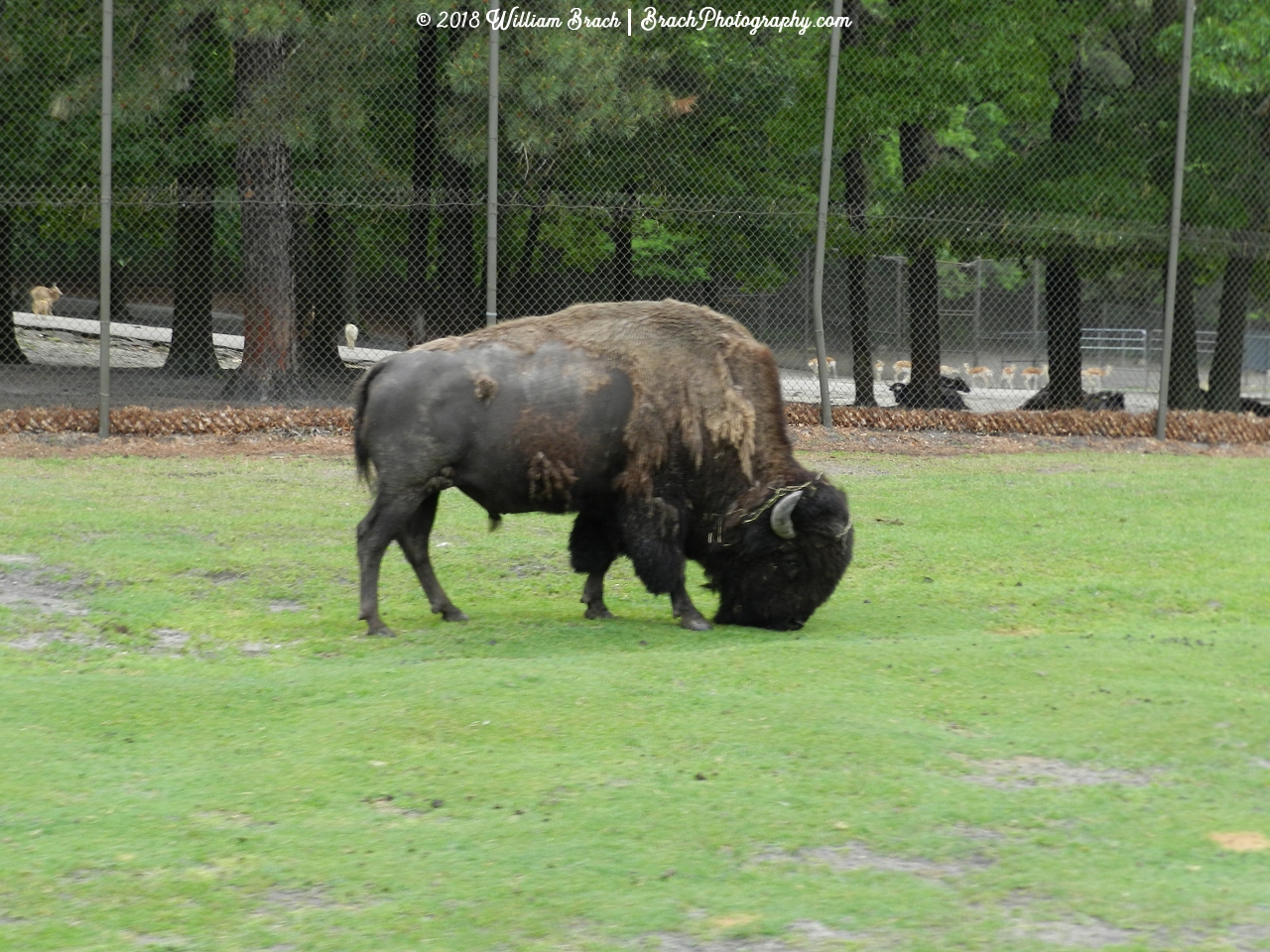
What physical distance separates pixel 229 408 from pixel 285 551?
6.29 m

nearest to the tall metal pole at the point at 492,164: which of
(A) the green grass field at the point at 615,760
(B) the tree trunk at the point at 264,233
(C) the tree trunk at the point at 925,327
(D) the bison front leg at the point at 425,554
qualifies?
(B) the tree trunk at the point at 264,233

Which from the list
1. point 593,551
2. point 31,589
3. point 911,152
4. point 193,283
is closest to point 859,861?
point 593,551

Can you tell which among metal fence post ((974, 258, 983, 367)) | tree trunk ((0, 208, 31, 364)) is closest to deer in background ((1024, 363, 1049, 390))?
metal fence post ((974, 258, 983, 367))

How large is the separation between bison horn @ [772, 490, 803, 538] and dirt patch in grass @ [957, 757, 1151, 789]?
2568 mm

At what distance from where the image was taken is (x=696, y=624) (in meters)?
8.45

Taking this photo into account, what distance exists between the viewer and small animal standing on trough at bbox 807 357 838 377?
16614 millimetres

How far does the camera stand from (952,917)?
425cm

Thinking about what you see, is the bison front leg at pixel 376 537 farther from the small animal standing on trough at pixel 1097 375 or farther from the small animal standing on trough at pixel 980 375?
the small animal standing on trough at pixel 980 375

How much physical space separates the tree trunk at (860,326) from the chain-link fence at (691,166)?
5cm

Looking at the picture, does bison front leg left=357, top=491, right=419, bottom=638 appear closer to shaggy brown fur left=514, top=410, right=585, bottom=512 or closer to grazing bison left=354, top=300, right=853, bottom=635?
grazing bison left=354, top=300, right=853, bottom=635

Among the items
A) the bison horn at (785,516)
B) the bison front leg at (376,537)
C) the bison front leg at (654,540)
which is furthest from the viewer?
the bison front leg at (654,540)

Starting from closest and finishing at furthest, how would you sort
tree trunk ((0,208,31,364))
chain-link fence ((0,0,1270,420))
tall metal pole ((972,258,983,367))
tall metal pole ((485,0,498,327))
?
tall metal pole ((485,0,498,327)) → chain-link fence ((0,0,1270,420)) → tall metal pole ((972,258,983,367)) → tree trunk ((0,208,31,364))

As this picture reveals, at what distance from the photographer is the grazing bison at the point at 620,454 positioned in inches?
318

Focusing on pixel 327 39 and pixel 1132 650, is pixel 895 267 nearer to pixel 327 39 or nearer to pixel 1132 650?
pixel 327 39
